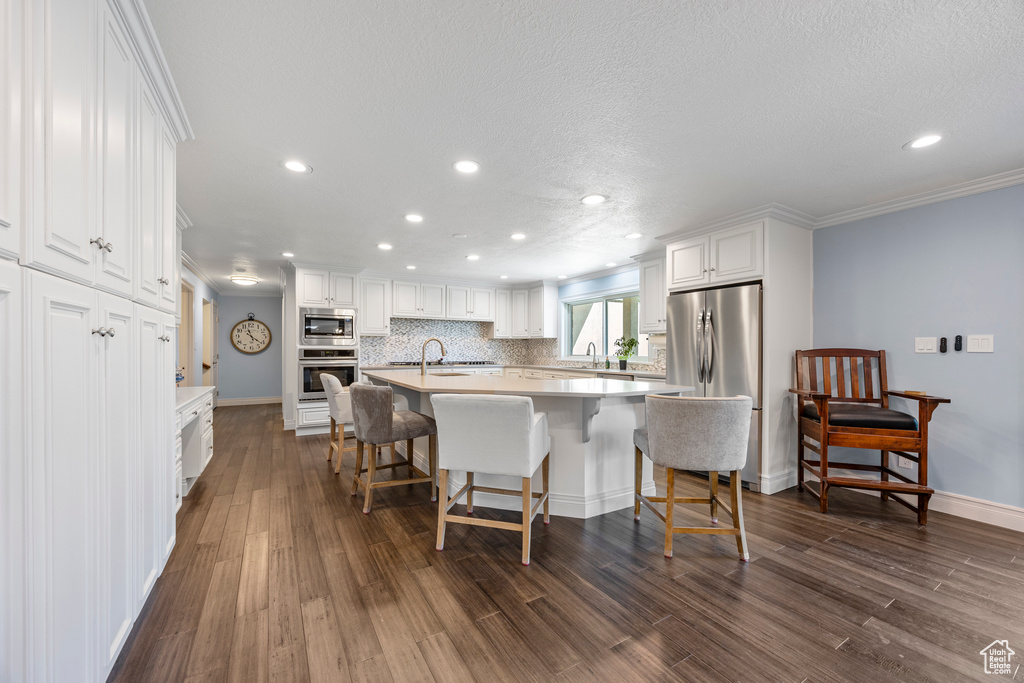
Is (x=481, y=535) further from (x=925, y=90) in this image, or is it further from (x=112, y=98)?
(x=925, y=90)

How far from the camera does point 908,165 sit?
2584 mm

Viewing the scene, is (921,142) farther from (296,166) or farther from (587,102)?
(296,166)

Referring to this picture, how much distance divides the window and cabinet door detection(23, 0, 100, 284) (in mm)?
5239

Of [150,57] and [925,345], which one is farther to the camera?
[925,345]

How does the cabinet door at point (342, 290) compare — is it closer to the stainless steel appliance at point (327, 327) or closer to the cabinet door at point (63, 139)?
the stainless steel appliance at point (327, 327)

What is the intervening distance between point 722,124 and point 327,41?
1.81m

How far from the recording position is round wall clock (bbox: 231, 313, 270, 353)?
841 cm

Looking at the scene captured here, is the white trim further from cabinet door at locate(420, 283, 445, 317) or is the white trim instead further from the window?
the window

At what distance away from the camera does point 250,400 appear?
852 centimetres

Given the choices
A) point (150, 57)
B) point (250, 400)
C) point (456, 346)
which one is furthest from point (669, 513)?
point (250, 400)

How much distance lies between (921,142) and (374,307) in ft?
18.9

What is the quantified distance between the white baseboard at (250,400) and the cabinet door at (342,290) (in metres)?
4.24

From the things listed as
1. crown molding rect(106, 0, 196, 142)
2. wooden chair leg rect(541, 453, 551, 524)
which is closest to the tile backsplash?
wooden chair leg rect(541, 453, 551, 524)

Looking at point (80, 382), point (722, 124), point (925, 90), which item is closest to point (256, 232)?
point (80, 382)
